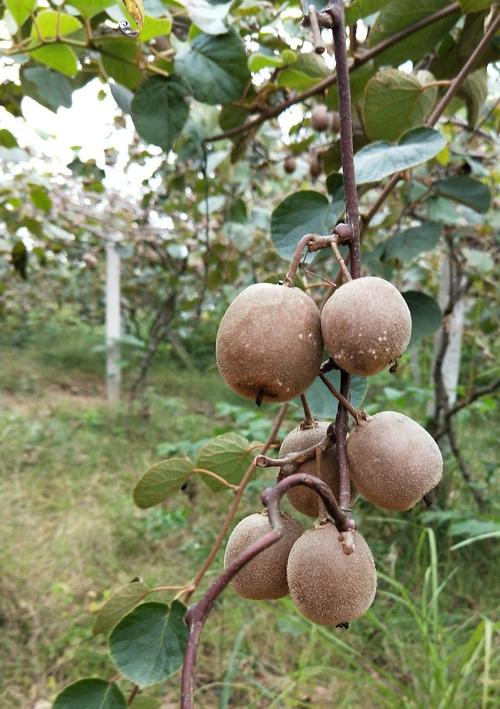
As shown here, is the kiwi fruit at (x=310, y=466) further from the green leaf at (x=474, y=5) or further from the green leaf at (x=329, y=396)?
the green leaf at (x=474, y=5)

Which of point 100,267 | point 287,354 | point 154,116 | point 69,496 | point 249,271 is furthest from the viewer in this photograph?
point 100,267

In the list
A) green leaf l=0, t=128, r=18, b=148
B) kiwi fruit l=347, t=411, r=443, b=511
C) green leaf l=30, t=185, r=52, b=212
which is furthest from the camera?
green leaf l=30, t=185, r=52, b=212

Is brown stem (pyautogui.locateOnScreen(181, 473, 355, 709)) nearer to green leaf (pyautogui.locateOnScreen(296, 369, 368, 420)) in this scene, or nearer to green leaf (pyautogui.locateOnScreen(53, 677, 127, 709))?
green leaf (pyautogui.locateOnScreen(296, 369, 368, 420))

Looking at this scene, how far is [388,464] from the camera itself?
428mm

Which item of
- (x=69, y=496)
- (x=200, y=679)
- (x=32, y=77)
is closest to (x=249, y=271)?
(x=69, y=496)

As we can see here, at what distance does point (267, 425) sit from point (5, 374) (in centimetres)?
404

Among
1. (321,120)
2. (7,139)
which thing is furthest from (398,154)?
(7,139)

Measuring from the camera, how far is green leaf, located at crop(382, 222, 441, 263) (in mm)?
991

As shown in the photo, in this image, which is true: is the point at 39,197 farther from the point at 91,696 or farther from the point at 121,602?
the point at 91,696

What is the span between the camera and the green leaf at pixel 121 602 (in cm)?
75

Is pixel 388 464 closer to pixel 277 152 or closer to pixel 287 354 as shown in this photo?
pixel 287 354

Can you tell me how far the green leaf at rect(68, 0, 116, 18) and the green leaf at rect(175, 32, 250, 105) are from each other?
12 centimetres

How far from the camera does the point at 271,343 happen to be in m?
0.39

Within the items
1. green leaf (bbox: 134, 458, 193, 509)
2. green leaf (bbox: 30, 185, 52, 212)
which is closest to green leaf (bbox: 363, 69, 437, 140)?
green leaf (bbox: 134, 458, 193, 509)
